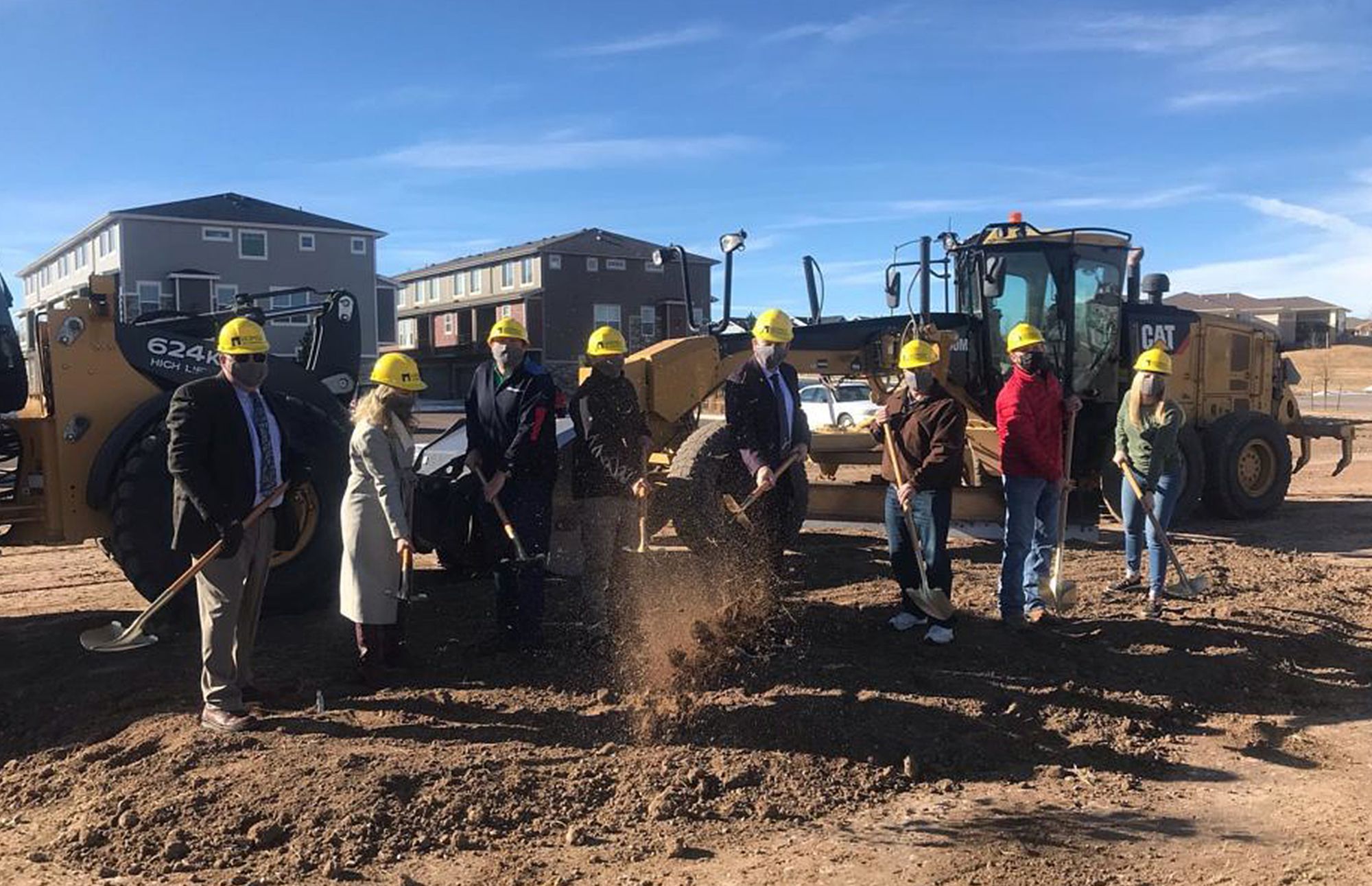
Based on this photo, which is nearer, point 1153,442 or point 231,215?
point 1153,442

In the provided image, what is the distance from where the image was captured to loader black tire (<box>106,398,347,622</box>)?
233 inches

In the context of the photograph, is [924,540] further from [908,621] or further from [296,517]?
[296,517]

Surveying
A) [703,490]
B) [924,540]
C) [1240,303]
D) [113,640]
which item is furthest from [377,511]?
[1240,303]

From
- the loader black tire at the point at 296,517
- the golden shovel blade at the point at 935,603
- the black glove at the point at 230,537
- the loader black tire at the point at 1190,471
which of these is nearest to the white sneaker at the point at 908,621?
the golden shovel blade at the point at 935,603

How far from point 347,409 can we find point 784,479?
310cm

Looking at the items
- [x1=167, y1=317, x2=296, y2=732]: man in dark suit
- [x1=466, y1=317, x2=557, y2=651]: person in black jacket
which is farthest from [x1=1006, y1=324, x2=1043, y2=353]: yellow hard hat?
[x1=167, y1=317, x2=296, y2=732]: man in dark suit

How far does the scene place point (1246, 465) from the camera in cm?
1173

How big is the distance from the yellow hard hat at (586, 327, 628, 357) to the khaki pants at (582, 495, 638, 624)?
790 mm

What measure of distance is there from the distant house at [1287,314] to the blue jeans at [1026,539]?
5.97 m

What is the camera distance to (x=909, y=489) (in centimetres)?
601

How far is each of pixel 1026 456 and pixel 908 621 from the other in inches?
48.0

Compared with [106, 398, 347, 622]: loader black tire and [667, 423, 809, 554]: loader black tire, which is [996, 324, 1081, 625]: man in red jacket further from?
[106, 398, 347, 622]: loader black tire

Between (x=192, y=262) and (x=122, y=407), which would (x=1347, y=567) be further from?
(x=192, y=262)

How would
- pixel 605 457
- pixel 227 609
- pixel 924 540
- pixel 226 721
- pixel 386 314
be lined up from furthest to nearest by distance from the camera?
pixel 386 314
pixel 924 540
pixel 605 457
pixel 227 609
pixel 226 721
